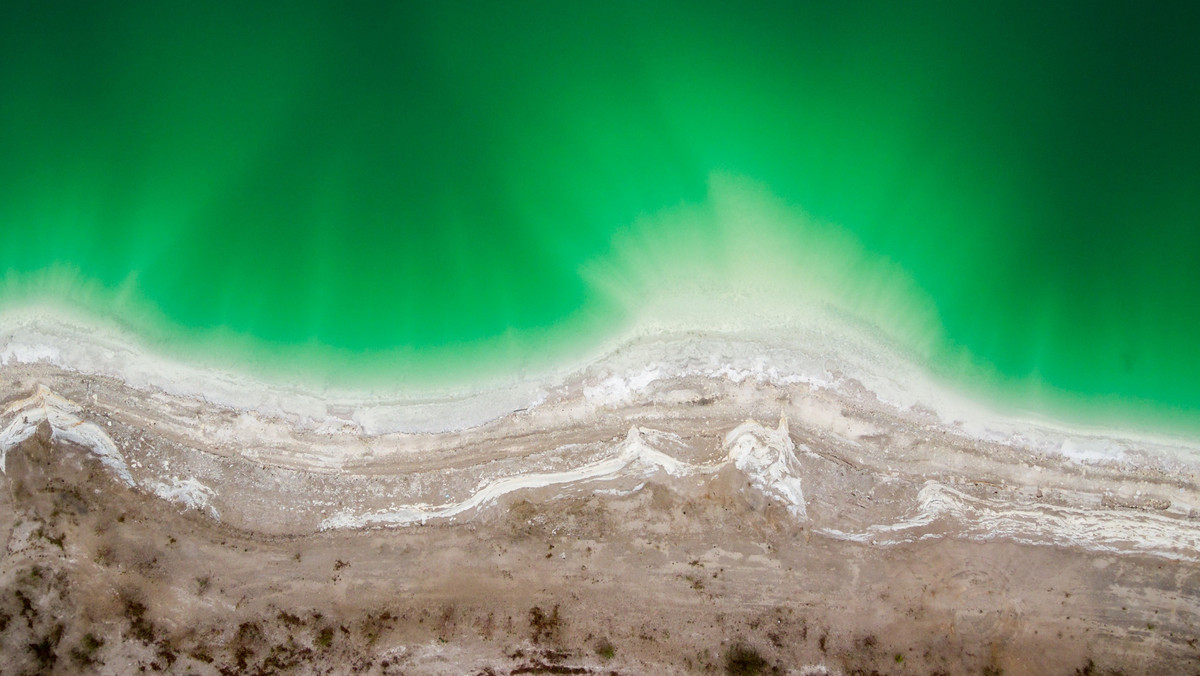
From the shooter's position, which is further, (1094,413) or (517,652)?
(1094,413)

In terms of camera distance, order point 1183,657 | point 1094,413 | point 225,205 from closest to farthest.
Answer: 1. point 1183,657
2. point 1094,413
3. point 225,205

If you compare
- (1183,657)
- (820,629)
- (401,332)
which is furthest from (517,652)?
(1183,657)

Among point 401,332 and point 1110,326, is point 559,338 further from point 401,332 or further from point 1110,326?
point 1110,326

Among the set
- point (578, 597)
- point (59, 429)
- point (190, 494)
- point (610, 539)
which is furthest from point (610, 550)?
point (59, 429)

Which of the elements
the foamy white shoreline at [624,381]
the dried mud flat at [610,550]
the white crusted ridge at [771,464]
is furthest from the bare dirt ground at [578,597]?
the foamy white shoreline at [624,381]

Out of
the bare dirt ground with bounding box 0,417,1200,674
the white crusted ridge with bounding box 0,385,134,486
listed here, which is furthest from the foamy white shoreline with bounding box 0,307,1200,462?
the bare dirt ground with bounding box 0,417,1200,674

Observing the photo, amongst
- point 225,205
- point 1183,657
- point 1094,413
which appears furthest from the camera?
point 225,205

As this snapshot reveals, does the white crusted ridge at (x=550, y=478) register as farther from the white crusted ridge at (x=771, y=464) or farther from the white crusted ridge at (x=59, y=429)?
the white crusted ridge at (x=59, y=429)
